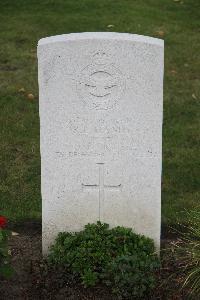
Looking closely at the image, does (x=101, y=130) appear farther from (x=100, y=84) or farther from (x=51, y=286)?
(x=51, y=286)

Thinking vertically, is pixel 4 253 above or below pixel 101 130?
below

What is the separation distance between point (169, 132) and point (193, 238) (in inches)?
78.6

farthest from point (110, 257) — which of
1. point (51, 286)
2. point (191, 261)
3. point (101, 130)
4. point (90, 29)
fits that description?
point (90, 29)

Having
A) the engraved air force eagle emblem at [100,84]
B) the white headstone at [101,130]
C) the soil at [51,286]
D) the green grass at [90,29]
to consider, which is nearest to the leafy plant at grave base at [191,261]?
the soil at [51,286]

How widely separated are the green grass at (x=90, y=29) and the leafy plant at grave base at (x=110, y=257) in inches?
19.9

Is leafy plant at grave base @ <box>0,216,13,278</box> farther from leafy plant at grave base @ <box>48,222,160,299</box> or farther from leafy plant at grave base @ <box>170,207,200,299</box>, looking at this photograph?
leafy plant at grave base @ <box>170,207,200,299</box>

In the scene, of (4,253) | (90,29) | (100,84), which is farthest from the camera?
(90,29)

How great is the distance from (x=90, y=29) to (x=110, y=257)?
5488mm

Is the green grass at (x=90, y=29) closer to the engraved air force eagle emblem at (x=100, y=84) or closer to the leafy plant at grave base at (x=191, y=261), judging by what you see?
the leafy plant at grave base at (x=191, y=261)

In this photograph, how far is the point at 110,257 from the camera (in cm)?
452

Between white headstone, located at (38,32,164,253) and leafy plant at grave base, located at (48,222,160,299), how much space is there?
0.14 m

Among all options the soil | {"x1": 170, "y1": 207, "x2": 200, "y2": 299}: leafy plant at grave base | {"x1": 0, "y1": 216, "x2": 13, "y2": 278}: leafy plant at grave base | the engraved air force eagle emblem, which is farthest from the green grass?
the engraved air force eagle emblem

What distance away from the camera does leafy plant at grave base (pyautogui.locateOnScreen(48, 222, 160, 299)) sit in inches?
172

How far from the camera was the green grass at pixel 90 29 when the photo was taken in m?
5.92
